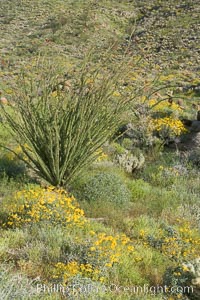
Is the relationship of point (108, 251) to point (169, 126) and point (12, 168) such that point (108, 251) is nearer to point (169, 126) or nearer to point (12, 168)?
point (12, 168)

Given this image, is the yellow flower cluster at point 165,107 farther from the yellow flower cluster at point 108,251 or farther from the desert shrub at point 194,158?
the yellow flower cluster at point 108,251

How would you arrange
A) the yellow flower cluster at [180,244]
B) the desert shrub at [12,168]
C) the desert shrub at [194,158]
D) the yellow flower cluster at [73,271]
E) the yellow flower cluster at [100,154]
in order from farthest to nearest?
the desert shrub at [194,158]
the desert shrub at [12,168]
the yellow flower cluster at [100,154]
the yellow flower cluster at [180,244]
the yellow flower cluster at [73,271]

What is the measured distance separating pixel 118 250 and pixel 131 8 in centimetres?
3645

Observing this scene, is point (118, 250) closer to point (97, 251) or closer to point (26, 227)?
point (97, 251)

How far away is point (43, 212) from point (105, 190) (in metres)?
1.40

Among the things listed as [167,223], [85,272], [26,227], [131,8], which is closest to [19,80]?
[26,227]

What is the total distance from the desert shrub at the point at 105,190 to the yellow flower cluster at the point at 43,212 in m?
0.88

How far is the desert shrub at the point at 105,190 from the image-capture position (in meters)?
5.54

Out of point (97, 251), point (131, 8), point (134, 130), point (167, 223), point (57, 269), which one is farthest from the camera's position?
point (131, 8)

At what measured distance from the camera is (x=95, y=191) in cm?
563

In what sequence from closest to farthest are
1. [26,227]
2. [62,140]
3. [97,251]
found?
[97,251], [26,227], [62,140]

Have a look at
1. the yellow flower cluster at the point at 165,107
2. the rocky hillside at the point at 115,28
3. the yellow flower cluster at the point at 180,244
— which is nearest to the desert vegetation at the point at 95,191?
the yellow flower cluster at the point at 180,244

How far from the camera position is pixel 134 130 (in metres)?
8.94

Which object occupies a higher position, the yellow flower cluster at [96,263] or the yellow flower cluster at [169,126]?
the yellow flower cluster at [96,263]
